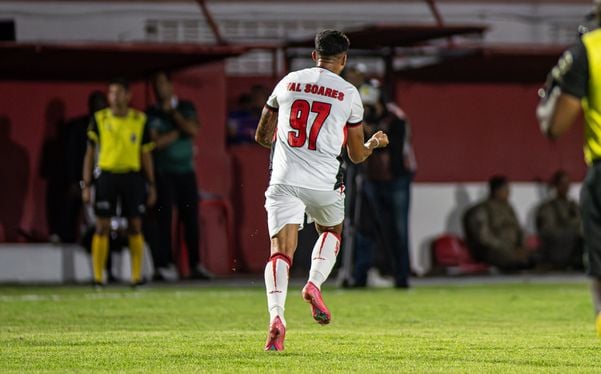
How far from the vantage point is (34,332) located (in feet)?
37.2

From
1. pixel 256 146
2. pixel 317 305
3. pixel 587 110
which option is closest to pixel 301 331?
pixel 317 305

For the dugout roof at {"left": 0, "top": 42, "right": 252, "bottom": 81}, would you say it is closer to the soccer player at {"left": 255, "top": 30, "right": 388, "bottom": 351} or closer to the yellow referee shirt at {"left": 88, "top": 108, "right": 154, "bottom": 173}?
the yellow referee shirt at {"left": 88, "top": 108, "right": 154, "bottom": 173}

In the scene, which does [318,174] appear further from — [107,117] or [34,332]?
[107,117]

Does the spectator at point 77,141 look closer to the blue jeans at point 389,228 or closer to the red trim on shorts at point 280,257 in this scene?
the blue jeans at point 389,228

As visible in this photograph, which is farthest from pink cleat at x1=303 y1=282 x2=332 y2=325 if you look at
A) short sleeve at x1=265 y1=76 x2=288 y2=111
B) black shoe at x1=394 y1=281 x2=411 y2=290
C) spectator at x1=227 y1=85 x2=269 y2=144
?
spectator at x1=227 y1=85 x2=269 y2=144

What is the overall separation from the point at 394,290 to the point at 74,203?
504 centimetres

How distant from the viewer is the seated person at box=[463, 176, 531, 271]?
2227 centimetres

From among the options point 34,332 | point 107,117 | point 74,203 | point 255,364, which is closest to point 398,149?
point 107,117

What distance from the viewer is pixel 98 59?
64.1 ft

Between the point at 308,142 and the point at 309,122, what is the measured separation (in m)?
0.13

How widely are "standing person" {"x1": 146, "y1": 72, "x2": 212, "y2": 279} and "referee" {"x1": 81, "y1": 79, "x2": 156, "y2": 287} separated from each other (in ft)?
6.16

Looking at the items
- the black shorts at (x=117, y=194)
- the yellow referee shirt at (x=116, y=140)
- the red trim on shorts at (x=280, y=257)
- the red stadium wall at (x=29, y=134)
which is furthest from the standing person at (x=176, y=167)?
the red trim on shorts at (x=280, y=257)

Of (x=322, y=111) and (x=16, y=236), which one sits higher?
(x=322, y=111)

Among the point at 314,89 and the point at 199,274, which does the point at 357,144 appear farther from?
the point at 199,274
